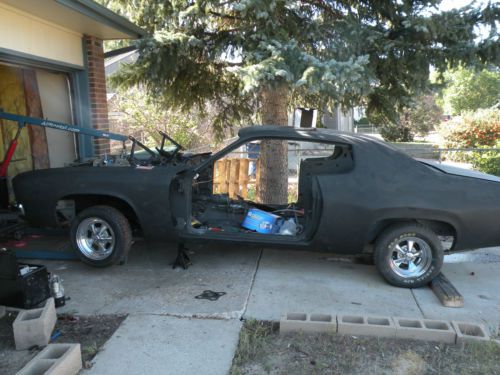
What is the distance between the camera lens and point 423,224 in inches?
188

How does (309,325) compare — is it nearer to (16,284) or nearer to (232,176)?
(16,284)

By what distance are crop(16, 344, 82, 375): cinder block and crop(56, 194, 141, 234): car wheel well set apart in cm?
208

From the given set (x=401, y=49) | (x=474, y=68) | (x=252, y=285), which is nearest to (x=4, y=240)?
(x=252, y=285)

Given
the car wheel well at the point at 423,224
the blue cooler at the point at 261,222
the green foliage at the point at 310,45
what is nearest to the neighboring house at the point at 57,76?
the green foliage at the point at 310,45

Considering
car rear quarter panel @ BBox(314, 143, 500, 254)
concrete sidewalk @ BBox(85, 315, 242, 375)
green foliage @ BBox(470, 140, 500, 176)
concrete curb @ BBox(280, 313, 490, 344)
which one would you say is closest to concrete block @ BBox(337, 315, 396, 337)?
concrete curb @ BBox(280, 313, 490, 344)

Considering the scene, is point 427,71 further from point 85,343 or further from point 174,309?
point 85,343

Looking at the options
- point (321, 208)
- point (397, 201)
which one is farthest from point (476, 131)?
point (321, 208)

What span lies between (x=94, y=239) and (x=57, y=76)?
382 cm

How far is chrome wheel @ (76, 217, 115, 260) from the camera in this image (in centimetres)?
506

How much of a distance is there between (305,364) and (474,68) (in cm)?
531

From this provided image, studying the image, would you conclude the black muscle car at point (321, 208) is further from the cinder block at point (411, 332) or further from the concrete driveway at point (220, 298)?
the cinder block at point (411, 332)

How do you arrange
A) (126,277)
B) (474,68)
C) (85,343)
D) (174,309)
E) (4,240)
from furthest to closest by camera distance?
(474,68)
(4,240)
(126,277)
(174,309)
(85,343)

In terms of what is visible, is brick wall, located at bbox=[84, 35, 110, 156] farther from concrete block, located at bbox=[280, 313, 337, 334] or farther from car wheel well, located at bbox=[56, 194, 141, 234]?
concrete block, located at bbox=[280, 313, 337, 334]

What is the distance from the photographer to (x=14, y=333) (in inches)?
139
